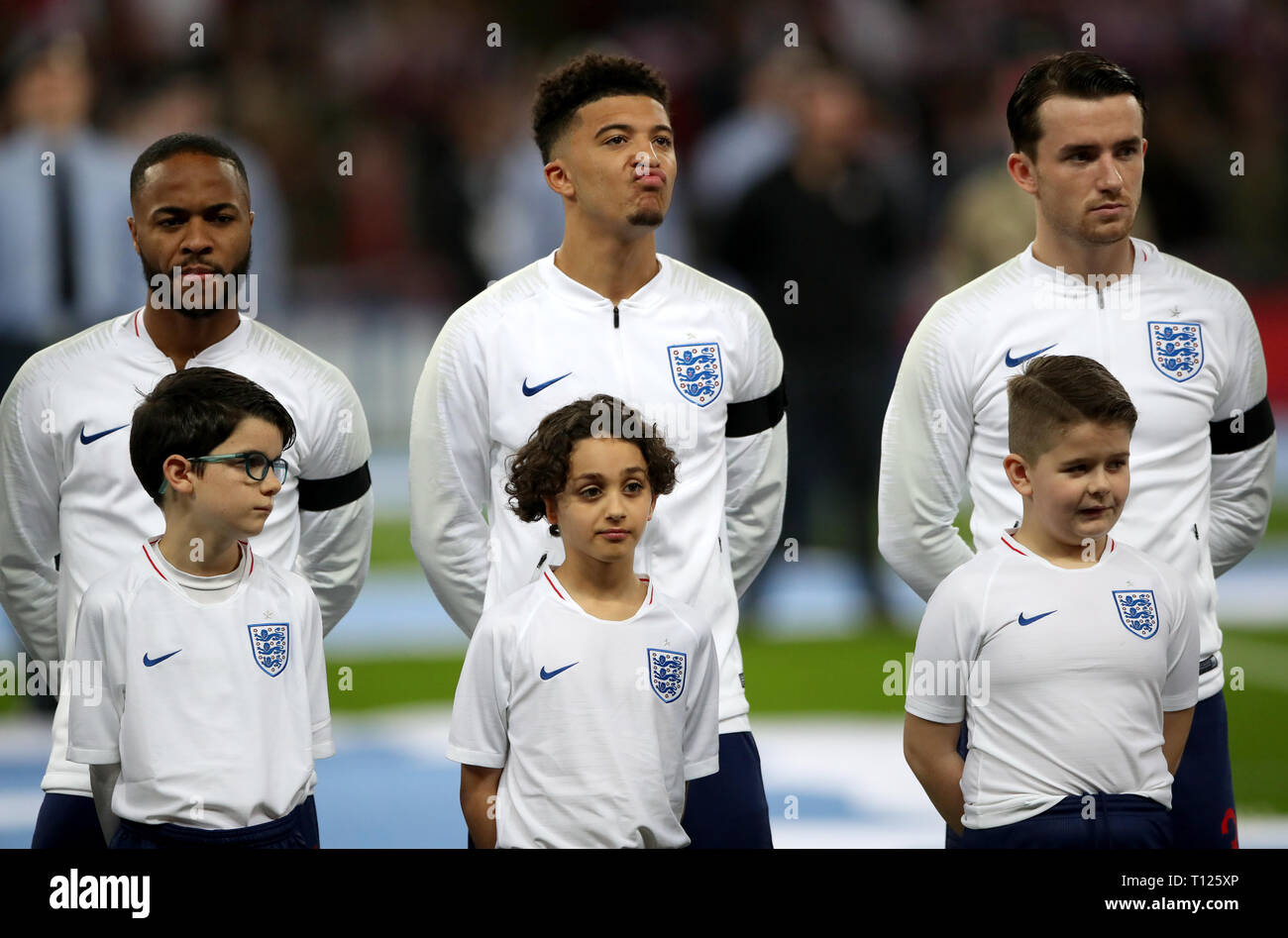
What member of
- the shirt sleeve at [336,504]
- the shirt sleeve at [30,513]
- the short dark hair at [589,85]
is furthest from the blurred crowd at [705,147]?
the short dark hair at [589,85]

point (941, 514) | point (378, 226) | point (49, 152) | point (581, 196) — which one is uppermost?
point (378, 226)

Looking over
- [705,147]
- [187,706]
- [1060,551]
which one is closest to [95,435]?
[187,706]

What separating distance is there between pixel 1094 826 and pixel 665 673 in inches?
37.8

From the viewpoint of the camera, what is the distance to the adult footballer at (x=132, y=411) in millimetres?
4516

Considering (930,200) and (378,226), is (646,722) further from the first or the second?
(378,226)

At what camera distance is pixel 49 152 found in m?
7.48

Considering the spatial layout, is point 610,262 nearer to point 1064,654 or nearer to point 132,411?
point 132,411

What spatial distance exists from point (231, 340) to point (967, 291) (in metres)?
1.77

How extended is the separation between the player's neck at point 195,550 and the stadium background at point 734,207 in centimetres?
214

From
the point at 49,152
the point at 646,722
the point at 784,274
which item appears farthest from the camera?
the point at 784,274

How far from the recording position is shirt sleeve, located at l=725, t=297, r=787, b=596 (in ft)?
15.6

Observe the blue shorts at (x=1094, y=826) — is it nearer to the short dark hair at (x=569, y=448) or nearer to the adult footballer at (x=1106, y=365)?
the adult footballer at (x=1106, y=365)

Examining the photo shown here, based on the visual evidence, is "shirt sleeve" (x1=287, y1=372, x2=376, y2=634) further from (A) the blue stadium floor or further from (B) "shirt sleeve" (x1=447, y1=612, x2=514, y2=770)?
(A) the blue stadium floor
